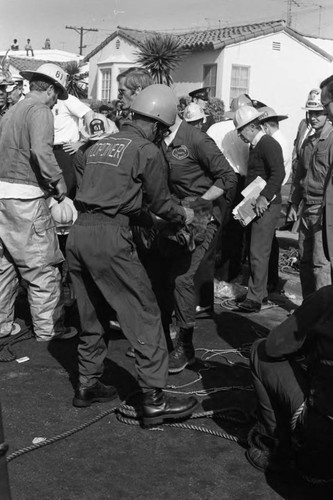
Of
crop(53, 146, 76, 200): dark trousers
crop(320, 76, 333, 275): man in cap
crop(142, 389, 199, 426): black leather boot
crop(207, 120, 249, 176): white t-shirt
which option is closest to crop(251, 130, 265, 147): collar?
crop(207, 120, 249, 176): white t-shirt

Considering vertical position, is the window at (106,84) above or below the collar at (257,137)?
above

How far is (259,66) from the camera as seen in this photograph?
30.7 m

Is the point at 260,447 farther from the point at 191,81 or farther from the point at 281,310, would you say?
the point at 191,81

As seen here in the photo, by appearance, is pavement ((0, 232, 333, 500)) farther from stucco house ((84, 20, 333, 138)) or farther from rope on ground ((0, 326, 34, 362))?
stucco house ((84, 20, 333, 138))

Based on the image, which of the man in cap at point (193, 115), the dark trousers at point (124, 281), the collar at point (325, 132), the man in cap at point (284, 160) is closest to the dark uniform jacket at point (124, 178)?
the dark trousers at point (124, 281)

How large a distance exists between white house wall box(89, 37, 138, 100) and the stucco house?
438 centimetres

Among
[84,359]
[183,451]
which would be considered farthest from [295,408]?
[84,359]

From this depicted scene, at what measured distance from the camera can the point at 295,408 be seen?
3.82 metres

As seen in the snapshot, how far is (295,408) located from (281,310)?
3.98m

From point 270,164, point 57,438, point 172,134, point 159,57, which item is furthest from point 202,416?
point 159,57

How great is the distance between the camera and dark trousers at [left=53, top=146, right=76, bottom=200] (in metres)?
7.11

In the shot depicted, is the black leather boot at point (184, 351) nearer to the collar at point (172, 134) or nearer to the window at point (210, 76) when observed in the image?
the collar at point (172, 134)

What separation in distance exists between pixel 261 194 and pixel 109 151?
10.5 ft

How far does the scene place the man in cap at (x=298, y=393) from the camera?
3.64 meters
